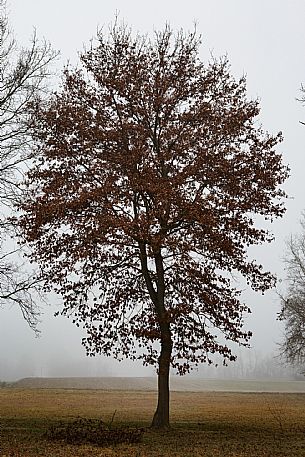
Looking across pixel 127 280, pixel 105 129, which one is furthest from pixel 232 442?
pixel 105 129

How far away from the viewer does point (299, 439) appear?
14398 millimetres

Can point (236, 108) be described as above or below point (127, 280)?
above

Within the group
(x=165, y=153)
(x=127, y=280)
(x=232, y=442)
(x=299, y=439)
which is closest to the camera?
(x=232, y=442)

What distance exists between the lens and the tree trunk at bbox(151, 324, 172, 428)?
16188 millimetres

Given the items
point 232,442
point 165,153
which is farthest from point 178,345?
point 165,153

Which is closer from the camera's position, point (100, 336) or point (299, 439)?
point (299, 439)

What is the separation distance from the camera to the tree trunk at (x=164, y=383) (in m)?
16.2

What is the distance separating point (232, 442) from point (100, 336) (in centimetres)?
561

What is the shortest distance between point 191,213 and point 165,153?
8.37 ft

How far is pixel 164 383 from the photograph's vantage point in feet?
54.3

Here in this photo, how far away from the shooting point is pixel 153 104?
57.1 feet

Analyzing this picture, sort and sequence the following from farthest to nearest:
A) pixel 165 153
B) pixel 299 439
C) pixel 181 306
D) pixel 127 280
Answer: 1. pixel 127 280
2. pixel 165 153
3. pixel 181 306
4. pixel 299 439

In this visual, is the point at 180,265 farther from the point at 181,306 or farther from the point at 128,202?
the point at 128,202

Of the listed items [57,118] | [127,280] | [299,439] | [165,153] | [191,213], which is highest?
[57,118]
